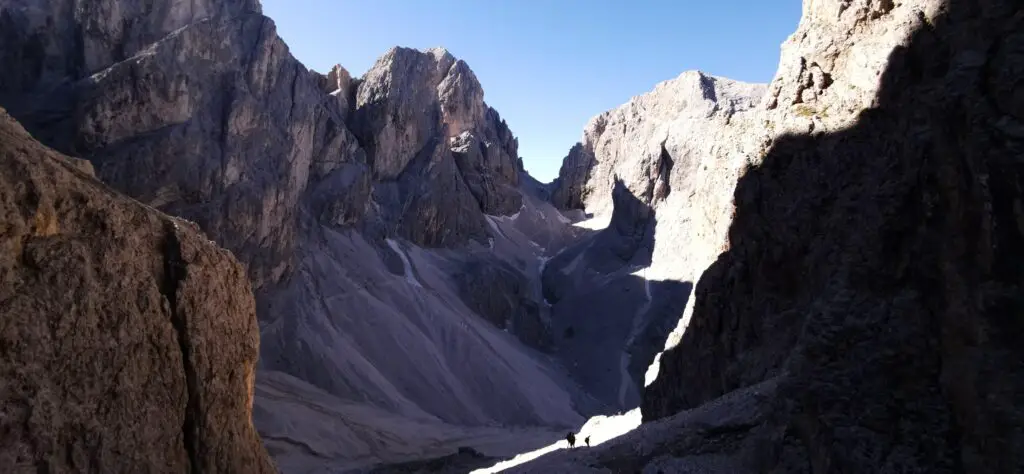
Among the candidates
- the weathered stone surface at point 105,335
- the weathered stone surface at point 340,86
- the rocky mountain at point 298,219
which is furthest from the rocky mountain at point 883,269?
the weathered stone surface at point 340,86

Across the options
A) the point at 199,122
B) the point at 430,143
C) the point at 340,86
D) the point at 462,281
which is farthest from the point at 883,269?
the point at 430,143

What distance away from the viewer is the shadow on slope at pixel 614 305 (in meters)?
73.6

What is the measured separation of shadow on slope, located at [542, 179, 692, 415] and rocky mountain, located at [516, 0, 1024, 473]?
45209 mm

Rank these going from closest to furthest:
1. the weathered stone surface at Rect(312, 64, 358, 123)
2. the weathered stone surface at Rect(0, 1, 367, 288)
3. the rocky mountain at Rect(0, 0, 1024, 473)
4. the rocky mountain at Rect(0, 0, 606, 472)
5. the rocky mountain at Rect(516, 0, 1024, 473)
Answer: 1. the rocky mountain at Rect(516, 0, 1024, 473)
2. the rocky mountain at Rect(0, 0, 1024, 473)
3. the rocky mountain at Rect(0, 0, 606, 472)
4. the weathered stone surface at Rect(0, 1, 367, 288)
5. the weathered stone surface at Rect(312, 64, 358, 123)

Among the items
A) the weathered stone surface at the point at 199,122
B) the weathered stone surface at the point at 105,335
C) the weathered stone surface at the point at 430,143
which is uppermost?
the weathered stone surface at the point at 430,143

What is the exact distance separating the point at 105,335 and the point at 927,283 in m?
15.6

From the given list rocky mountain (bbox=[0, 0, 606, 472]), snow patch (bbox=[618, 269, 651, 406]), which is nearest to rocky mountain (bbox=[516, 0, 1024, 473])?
rocky mountain (bbox=[0, 0, 606, 472])

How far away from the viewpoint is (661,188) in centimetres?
9131

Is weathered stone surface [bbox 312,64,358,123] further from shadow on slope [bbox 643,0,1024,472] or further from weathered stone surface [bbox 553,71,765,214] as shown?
shadow on slope [bbox 643,0,1024,472]

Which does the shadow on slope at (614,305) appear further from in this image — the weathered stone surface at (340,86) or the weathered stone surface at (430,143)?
the weathered stone surface at (340,86)

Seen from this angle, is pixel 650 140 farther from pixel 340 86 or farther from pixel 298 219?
pixel 298 219

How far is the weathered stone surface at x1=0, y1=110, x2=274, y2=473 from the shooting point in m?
10.7

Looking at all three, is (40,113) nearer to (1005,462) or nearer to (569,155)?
(1005,462)

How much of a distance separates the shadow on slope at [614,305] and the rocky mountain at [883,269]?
A: 45.2m
